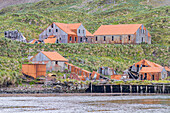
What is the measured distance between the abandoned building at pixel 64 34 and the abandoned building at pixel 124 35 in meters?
4.46

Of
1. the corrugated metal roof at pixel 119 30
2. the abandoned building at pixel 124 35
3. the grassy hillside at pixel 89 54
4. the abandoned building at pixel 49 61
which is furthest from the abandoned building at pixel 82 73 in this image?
the corrugated metal roof at pixel 119 30

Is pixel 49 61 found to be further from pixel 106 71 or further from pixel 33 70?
pixel 106 71

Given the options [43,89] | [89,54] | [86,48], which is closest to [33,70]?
[43,89]

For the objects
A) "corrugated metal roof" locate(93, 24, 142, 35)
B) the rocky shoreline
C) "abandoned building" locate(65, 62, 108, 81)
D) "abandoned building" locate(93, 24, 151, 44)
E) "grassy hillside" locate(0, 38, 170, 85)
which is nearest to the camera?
the rocky shoreline

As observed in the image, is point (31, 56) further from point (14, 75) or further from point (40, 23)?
point (40, 23)

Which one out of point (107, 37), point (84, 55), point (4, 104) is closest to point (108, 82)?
point (84, 55)

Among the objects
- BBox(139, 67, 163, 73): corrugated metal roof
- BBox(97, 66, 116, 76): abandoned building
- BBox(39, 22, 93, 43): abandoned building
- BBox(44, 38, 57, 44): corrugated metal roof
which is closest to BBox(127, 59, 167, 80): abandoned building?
BBox(139, 67, 163, 73): corrugated metal roof

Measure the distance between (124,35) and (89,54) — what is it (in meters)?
14.7

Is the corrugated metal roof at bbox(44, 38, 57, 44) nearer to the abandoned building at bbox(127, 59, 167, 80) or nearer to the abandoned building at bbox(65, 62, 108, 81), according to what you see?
the abandoned building at bbox(65, 62, 108, 81)

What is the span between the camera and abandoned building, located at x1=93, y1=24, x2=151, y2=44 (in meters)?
120

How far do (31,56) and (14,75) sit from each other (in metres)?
17.0

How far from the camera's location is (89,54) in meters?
110

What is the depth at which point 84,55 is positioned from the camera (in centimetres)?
10662

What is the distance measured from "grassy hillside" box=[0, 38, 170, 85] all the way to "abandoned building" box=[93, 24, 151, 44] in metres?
2.59
